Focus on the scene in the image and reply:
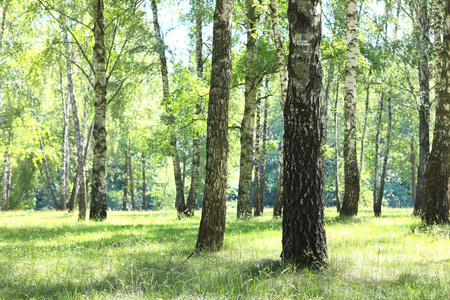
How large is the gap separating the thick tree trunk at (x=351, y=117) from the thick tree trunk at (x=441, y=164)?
9.06 feet

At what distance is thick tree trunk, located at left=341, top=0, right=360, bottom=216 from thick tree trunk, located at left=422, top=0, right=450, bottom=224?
9.06 feet

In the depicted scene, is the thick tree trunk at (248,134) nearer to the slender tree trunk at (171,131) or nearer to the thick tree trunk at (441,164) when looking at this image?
the slender tree trunk at (171,131)

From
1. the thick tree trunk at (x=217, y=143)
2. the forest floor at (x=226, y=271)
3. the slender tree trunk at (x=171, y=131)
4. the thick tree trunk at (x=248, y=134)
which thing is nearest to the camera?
the forest floor at (x=226, y=271)

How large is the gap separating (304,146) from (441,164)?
574cm

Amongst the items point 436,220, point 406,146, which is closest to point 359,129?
point 406,146

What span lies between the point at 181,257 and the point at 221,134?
7.13ft

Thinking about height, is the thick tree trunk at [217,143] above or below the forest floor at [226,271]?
above

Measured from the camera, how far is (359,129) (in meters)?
37.0

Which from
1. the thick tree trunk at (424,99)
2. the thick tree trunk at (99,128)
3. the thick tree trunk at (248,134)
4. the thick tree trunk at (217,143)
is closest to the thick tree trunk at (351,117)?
the thick tree trunk at (248,134)

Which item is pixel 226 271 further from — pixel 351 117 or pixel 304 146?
pixel 351 117

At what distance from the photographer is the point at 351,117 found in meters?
12.0

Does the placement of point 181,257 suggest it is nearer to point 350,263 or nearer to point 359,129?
point 350,263

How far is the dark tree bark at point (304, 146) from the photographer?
484 cm

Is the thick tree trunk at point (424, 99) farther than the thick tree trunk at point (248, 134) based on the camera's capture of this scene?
Yes
